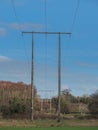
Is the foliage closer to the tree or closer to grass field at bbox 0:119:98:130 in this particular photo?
the tree

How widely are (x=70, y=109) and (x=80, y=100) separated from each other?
31.0m

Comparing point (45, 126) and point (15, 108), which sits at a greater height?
point (15, 108)

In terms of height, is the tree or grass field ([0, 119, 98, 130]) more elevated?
the tree

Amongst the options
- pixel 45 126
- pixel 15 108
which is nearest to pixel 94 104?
pixel 15 108

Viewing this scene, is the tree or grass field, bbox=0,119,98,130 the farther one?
the tree

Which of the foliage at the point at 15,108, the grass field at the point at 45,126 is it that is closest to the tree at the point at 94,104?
the foliage at the point at 15,108

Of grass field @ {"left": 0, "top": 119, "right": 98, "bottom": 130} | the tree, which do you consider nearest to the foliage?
the tree

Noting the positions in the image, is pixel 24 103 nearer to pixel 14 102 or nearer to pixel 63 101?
pixel 14 102

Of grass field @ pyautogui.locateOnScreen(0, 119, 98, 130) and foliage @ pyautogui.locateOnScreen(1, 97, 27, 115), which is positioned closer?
grass field @ pyautogui.locateOnScreen(0, 119, 98, 130)

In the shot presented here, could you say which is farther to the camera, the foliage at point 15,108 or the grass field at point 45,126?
the foliage at point 15,108

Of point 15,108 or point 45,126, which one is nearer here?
point 45,126

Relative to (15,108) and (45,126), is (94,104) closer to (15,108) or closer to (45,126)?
(15,108)

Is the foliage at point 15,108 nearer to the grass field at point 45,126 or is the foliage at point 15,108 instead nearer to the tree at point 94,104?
the tree at point 94,104

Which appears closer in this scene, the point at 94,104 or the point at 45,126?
the point at 45,126
